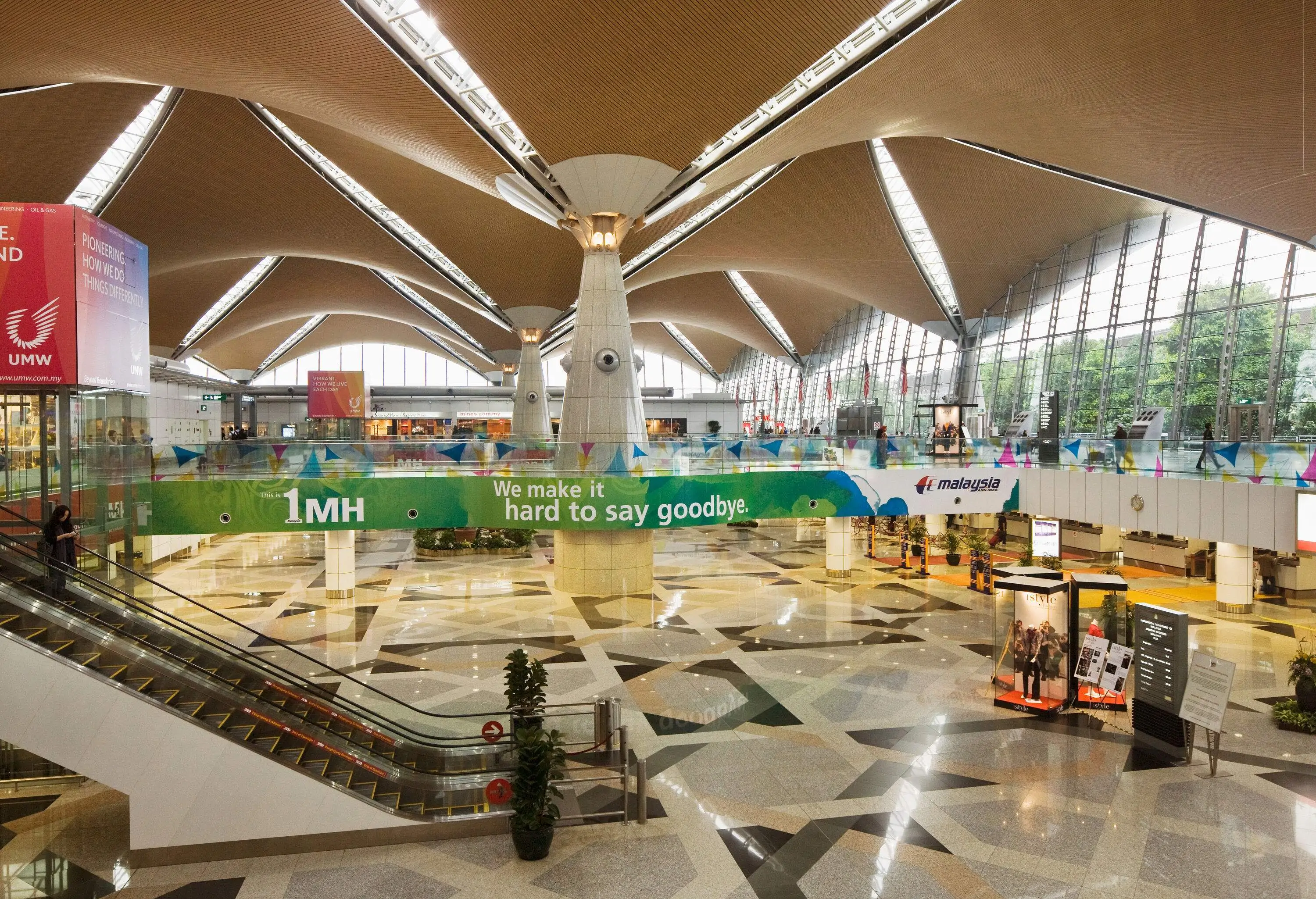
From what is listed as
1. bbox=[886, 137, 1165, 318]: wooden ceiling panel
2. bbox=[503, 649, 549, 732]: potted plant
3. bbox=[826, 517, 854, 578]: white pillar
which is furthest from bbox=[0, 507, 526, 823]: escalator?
bbox=[886, 137, 1165, 318]: wooden ceiling panel

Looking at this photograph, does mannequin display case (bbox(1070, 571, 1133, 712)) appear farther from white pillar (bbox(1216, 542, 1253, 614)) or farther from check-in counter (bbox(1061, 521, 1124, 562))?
check-in counter (bbox(1061, 521, 1124, 562))

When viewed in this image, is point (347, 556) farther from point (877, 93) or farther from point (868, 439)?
point (877, 93)

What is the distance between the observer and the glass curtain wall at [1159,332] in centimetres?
2581

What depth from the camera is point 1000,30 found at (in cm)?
1758

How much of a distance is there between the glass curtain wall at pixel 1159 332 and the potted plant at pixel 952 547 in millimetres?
9038

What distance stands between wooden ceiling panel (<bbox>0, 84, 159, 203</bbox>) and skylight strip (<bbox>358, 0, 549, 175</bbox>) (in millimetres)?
10606

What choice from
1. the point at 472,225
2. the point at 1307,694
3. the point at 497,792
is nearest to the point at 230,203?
the point at 472,225

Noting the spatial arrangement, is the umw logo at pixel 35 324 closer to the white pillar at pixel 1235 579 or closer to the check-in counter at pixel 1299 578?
the white pillar at pixel 1235 579

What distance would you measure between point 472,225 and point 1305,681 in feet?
98.4

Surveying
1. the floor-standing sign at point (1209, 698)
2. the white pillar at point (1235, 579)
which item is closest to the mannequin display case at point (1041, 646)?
the floor-standing sign at point (1209, 698)

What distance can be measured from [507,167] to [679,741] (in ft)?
53.5

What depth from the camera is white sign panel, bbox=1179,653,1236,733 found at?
34.7ft

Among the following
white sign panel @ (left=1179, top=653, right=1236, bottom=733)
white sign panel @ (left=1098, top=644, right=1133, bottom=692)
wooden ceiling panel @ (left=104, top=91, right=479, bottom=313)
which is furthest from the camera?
wooden ceiling panel @ (left=104, top=91, right=479, bottom=313)

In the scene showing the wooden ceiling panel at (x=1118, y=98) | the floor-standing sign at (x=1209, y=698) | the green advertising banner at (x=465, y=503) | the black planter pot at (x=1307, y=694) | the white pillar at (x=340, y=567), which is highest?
the wooden ceiling panel at (x=1118, y=98)
